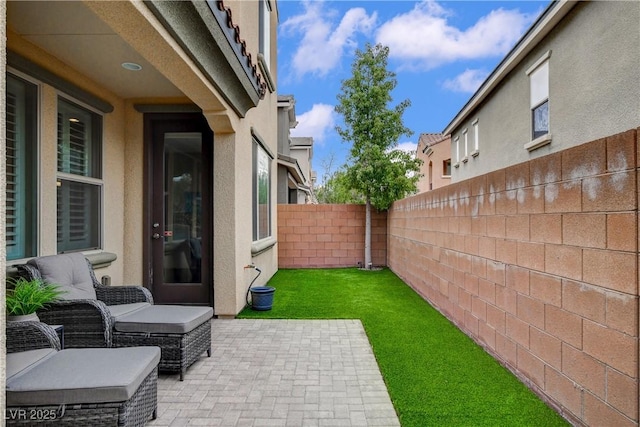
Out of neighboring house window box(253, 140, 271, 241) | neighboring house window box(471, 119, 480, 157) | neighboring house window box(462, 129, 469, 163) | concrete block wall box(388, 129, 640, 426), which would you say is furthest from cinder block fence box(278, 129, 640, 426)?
neighboring house window box(462, 129, 469, 163)

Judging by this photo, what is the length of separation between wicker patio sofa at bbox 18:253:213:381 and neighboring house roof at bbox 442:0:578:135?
26.7 ft

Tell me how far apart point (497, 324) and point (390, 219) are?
6.85 m

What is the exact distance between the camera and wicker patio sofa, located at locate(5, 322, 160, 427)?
85.7 inches

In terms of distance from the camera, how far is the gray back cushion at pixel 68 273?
139 inches

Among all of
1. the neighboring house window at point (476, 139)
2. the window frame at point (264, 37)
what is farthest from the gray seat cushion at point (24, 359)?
the neighboring house window at point (476, 139)

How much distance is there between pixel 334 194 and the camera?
77.8ft

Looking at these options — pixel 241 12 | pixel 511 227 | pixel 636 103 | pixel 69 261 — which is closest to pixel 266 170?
pixel 241 12

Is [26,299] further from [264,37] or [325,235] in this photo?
[325,235]

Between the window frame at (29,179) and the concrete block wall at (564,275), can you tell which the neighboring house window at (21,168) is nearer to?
the window frame at (29,179)

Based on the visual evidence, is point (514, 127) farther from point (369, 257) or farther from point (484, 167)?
point (369, 257)

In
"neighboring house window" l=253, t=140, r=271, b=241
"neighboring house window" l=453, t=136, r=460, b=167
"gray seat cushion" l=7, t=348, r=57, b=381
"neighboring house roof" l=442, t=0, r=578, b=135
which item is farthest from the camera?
"neighboring house window" l=453, t=136, r=460, b=167

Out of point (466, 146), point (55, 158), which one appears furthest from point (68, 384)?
point (466, 146)

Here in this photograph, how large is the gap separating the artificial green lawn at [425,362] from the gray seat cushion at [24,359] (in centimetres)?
241

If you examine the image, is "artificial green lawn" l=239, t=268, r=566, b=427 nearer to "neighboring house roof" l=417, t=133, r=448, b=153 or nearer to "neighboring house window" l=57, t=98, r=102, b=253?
"neighboring house window" l=57, t=98, r=102, b=253
